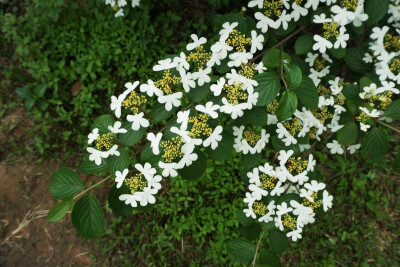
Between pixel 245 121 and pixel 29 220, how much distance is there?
240 centimetres

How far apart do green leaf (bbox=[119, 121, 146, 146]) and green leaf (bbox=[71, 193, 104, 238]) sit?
1.11ft

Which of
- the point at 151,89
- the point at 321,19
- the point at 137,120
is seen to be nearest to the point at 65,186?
the point at 137,120

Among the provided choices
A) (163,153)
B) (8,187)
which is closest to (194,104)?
(163,153)

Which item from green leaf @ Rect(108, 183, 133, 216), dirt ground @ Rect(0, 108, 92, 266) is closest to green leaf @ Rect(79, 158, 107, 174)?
green leaf @ Rect(108, 183, 133, 216)

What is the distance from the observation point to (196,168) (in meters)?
1.38

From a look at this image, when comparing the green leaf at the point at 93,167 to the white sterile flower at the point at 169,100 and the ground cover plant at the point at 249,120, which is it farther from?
the white sterile flower at the point at 169,100

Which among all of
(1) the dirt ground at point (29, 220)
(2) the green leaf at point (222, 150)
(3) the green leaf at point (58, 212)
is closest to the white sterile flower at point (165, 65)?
(2) the green leaf at point (222, 150)

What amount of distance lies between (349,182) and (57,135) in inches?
112

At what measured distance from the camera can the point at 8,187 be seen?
9.12 feet

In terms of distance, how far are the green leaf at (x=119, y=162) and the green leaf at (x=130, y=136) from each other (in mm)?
47

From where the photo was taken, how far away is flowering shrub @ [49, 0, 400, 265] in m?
1.25

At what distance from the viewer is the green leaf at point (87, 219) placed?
4.38ft

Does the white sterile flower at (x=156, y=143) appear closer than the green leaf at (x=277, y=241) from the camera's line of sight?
Yes

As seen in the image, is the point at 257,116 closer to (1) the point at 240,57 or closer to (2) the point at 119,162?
(1) the point at 240,57
